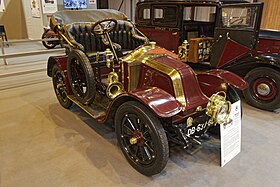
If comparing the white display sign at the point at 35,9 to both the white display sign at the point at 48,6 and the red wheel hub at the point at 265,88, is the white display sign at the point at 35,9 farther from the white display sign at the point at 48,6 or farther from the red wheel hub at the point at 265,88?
the red wheel hub at the point at 265,88

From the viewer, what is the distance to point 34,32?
9453 mm

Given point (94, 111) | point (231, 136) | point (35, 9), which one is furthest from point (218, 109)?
point (35, 9)

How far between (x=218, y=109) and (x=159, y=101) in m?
0.49

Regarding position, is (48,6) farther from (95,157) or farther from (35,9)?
(95,157)

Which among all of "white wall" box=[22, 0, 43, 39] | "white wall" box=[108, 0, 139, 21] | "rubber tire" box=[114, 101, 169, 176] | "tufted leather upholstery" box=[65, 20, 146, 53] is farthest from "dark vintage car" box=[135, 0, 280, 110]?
"white wall" box=[22, 0, 43, 39]

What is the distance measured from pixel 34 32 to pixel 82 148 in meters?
8.39

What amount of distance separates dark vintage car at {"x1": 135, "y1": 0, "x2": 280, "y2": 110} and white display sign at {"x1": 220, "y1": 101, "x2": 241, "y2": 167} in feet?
5.19

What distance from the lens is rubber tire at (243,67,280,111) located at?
3357 mm

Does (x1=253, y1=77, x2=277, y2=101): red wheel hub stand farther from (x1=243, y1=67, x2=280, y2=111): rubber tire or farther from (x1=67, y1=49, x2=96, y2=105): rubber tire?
(x1=67, y1=49, x2=96, y2=105): rubber tire

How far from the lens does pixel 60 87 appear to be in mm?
3369

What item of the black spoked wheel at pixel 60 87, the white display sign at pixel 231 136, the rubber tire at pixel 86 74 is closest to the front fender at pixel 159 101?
the white display sign at pixel 231 136

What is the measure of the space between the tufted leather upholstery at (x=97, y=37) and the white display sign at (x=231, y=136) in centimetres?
197

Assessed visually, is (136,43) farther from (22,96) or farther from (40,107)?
(22,96)

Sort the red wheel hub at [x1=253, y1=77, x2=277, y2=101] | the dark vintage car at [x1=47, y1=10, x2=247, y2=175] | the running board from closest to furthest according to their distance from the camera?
the dark vintage car at [x1=47, y1=10, x2=247, y2=175], the running board, the red wheel hub at [x1=253, y1=77, x2=277, y2=101]
